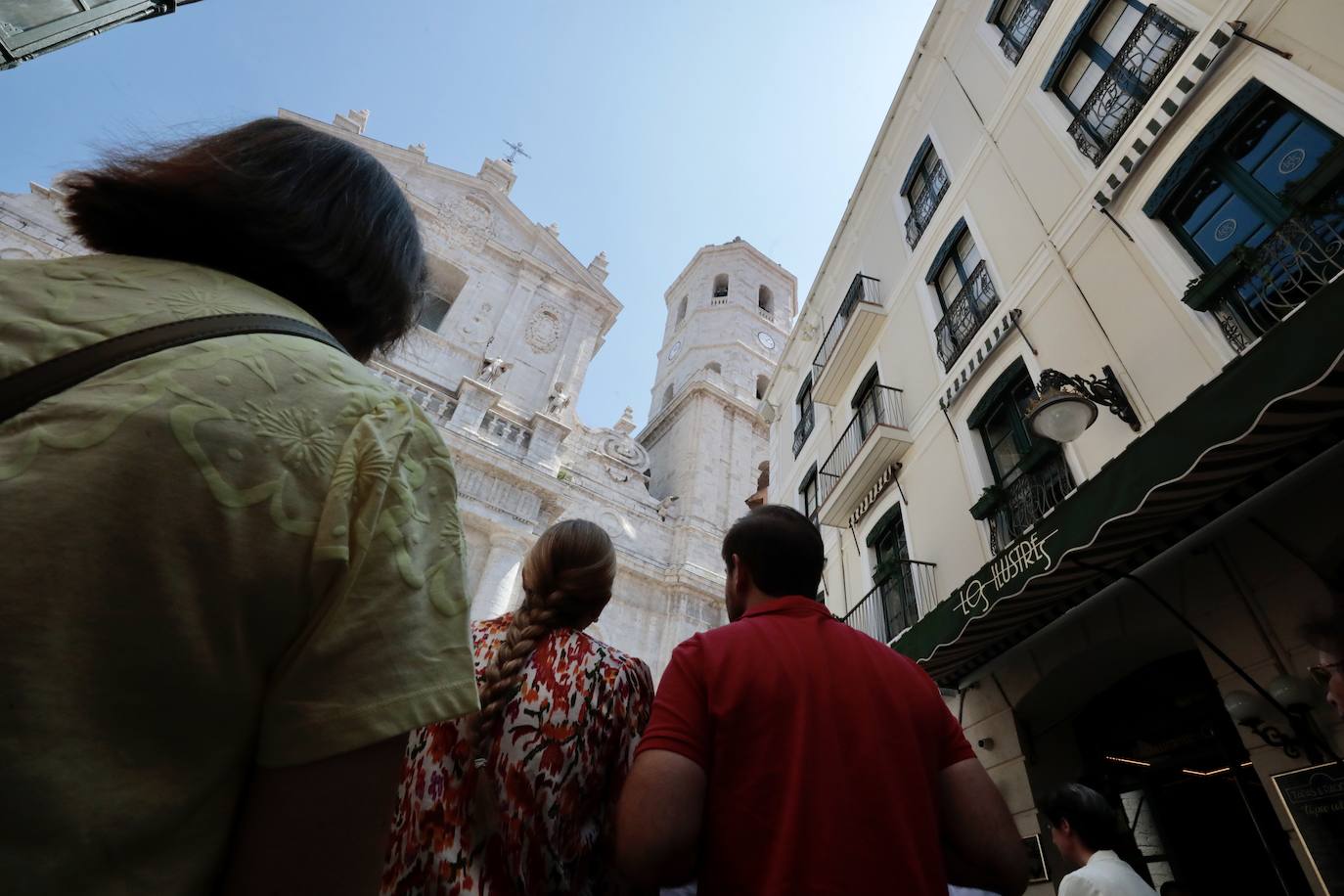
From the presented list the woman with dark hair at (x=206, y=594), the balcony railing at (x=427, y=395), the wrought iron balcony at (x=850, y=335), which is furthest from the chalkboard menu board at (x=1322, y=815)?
the balcony railing at (x=427, y=395)

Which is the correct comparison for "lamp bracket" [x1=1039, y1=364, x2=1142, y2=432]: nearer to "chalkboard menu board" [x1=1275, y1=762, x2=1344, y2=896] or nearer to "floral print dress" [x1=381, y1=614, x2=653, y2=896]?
"chalkboard menu board" [x1=1275, y1=762, x2=1344, y2=896]

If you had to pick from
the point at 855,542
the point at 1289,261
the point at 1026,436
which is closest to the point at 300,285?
the point at 1289,261

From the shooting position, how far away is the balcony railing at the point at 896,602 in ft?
24.2

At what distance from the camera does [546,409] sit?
1820cm

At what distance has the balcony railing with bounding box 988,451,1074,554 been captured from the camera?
5.89m

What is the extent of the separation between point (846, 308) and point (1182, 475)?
29.1 feet

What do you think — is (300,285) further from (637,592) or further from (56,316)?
(637,592)

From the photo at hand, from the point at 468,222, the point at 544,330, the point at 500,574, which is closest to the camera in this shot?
the point at 500,574

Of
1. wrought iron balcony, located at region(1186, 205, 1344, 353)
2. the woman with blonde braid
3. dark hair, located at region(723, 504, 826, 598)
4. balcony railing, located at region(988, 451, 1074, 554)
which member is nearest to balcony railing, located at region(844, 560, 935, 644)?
balcony railing, located at region(988, 451, 1074, 554)

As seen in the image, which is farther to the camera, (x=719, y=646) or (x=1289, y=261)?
(x=1289, y=261)

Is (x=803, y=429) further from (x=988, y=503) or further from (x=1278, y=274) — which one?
(x=1278, y=274)

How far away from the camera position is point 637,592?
1703cm

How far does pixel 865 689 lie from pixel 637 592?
15.7m

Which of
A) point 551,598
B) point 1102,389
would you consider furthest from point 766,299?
point 551,598
